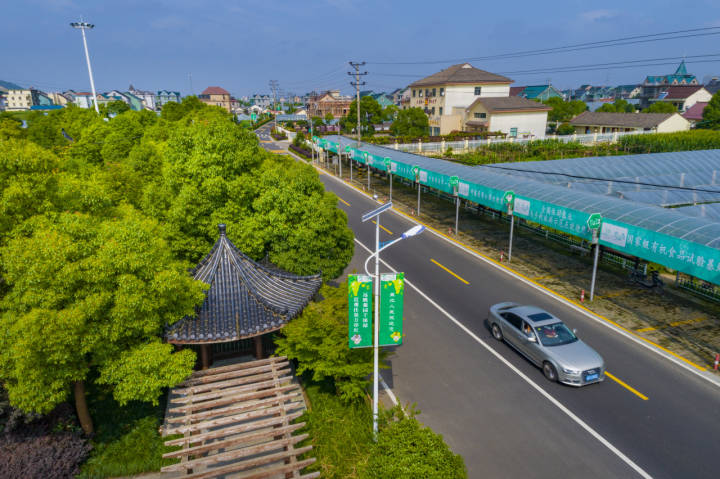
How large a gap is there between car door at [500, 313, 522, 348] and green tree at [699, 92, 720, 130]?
87.4 m

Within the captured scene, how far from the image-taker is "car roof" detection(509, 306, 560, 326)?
56.2 ft

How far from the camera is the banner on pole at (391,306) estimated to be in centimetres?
1230

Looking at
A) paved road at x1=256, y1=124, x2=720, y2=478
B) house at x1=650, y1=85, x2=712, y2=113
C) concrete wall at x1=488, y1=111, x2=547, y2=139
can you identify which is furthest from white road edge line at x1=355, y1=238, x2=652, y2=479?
house at x1=650, y1=85, x2=712, y2=113

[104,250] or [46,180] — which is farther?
[46,180]

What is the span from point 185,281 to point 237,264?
2.48 metres

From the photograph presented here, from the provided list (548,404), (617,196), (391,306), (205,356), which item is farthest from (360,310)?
(617,196)

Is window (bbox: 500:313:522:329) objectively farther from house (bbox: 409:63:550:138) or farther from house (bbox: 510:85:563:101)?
house (bbox: 510:85:563:101)

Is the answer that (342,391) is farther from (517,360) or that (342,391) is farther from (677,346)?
(677,346)

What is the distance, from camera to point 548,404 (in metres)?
14.9

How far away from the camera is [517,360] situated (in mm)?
17516

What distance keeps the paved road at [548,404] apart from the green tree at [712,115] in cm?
8318

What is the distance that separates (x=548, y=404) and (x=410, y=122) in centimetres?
7549

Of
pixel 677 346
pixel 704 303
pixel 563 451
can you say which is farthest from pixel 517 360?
pixel 704 303

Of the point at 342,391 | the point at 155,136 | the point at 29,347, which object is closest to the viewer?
the point at 29,347
